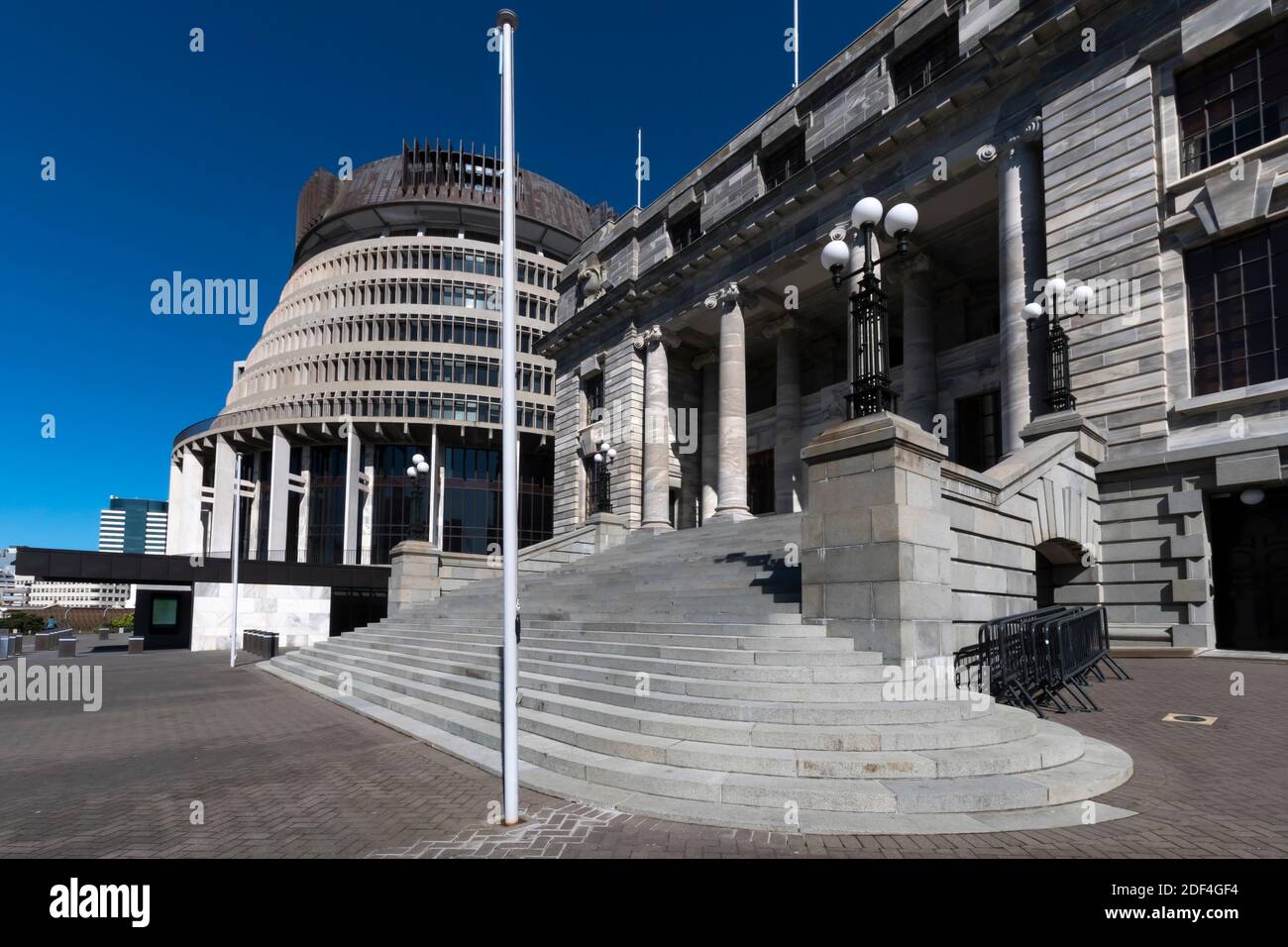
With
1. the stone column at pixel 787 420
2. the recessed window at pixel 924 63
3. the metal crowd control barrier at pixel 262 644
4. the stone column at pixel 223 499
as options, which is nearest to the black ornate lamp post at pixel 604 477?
the stone column at pixel 787 420

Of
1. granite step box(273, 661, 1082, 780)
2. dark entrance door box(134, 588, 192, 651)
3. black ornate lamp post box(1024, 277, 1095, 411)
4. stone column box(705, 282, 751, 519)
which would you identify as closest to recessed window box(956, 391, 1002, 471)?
black ornate lamp post box(1024, 277, 1095, 411)

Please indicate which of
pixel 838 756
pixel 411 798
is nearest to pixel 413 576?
pixel 411 798

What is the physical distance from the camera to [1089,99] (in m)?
17.1

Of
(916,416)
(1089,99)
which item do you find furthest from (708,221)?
(1089,99)

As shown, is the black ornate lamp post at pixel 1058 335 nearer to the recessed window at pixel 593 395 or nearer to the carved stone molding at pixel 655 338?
the carved stone molding at pixel 655 338

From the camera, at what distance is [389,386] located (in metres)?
60.4

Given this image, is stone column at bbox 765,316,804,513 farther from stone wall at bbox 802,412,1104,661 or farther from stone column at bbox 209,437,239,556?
stone column at bbox 209,437,239,556

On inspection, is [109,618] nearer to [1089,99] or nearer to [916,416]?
[916,416]

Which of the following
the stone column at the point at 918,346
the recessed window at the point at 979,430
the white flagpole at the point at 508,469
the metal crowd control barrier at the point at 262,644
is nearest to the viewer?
the white flagpole at the point at 508,469

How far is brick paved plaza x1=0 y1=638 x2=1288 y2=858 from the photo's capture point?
5289 mm

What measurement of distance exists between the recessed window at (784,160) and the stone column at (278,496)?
47.4 metres

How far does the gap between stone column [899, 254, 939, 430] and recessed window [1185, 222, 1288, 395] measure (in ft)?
28.5

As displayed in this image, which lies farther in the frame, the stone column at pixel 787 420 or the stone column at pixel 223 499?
the stone column at pixel 223 499

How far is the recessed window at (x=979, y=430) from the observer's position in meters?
23.2
